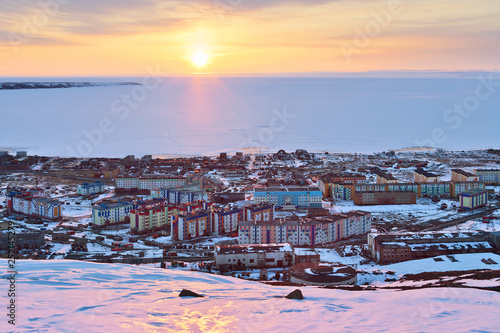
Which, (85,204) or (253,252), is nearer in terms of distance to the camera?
(253,252)

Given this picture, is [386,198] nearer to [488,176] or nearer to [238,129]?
[488,176]

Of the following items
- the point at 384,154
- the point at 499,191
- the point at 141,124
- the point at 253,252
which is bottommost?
the point at 253,252

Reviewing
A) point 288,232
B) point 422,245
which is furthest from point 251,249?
point 422,245

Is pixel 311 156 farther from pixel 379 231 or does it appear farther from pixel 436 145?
pixel 379 231

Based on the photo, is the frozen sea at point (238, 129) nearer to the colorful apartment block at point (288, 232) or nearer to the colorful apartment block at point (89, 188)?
the colorful apartment block at point (89, 188)

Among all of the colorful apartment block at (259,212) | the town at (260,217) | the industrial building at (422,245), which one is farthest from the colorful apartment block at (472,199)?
the colorful apartment block at (259,212)

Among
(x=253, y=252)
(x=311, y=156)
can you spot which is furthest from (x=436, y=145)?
(x=253, y=252)
